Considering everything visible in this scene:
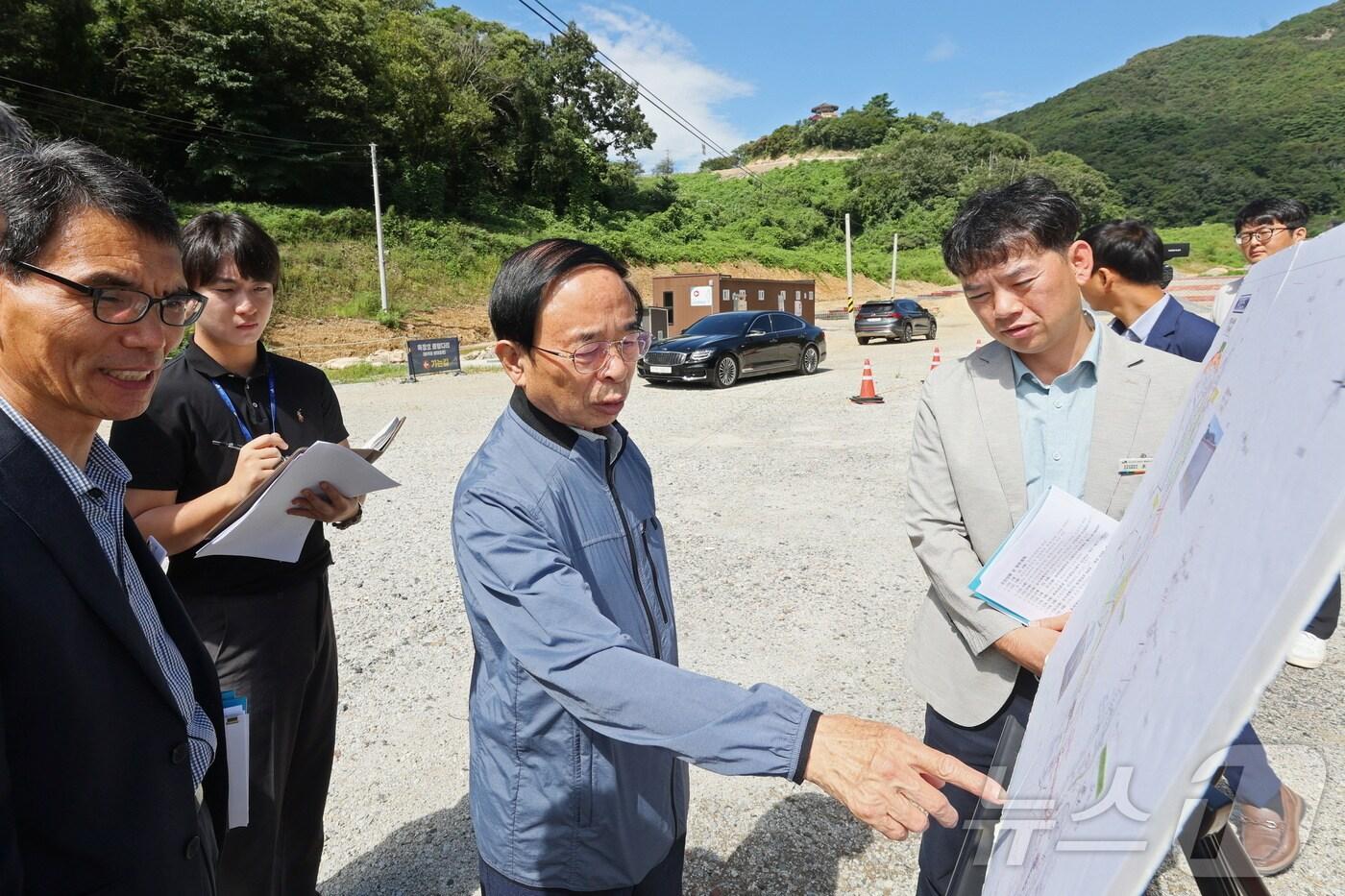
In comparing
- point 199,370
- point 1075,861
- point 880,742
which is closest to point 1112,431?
point 880,742

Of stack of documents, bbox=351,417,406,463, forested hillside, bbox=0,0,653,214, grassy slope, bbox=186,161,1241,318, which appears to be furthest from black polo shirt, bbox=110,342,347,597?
forested hillside, bbox=0,0,653,214

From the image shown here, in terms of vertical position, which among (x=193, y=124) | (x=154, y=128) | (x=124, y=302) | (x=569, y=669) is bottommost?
(x=569, y=669)

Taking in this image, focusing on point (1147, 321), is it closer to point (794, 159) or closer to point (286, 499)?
point (286, 499)

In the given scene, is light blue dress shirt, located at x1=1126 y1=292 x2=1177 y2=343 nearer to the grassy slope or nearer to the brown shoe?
the brown shoe

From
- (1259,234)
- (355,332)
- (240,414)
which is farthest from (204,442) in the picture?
(355,332)

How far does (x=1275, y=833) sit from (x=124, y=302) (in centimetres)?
293

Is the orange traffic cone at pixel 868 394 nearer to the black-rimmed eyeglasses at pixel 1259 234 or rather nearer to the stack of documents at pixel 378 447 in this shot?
A: the black-rimmed eyeglasses at pixel 1259 234

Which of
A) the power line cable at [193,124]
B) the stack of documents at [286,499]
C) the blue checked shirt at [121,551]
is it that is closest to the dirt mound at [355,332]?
the power line cable at [193,124]

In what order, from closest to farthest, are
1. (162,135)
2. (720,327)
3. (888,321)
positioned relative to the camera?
1. (720,327)
2. (888,321)
3. (162,135)

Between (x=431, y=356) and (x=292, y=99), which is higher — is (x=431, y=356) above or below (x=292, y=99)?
below

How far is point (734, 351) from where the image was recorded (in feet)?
46.2

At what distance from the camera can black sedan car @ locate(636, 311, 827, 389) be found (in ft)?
44.8

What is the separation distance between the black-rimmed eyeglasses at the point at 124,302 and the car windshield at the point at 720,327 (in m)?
13.3

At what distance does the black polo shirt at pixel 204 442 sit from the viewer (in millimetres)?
1833
